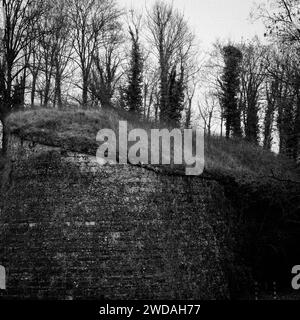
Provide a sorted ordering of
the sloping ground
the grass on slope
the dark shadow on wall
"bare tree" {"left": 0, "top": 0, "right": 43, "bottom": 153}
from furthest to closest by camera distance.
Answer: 1. "bare tree" {"left": 0, "top": 0, "right": 43, "bottom": 153}
2. the grass on slope
3. the sloping ground
4. the dark shadow on wall

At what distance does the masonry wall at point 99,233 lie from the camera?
11.9 metres

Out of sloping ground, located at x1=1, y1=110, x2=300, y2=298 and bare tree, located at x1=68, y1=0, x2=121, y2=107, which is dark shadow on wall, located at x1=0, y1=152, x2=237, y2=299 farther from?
bare tree, located at x1=68, y1=0, x2=121, y2=107

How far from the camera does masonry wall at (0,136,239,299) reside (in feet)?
39.2

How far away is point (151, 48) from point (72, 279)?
80.7 feet

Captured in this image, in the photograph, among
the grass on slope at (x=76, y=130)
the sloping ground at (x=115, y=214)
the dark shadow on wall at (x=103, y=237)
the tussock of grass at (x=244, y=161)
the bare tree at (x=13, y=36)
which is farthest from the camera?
the bare tree at (x=13, y=36)

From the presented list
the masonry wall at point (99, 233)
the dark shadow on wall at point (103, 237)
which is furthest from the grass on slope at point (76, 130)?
the dark shadow on wall at point (103, 237)

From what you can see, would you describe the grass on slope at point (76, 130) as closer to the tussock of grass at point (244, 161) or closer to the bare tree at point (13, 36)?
the tussock of grass at point (244, 161)

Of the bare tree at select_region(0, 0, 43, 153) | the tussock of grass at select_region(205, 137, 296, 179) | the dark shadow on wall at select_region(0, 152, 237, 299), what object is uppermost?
the bare tree at select_region(0, 0, 43, 153)

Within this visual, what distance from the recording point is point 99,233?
12.2m

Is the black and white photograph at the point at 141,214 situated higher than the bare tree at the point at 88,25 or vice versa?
the bare tree at the point at 88,25

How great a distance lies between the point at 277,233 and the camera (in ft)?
53.6

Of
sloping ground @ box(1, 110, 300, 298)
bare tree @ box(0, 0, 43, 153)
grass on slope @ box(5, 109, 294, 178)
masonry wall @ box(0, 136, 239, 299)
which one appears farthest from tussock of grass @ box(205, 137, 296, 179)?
bare tree @ box(0, 0, 43, 153)

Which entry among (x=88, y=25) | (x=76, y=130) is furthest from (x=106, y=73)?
(x=76, y=130)

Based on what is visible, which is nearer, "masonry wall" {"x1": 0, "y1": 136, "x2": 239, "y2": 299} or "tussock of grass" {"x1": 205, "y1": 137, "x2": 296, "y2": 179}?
"masonry wall" {"x1": 0, "y1": 136, "x2": 239, "y2": 299}
